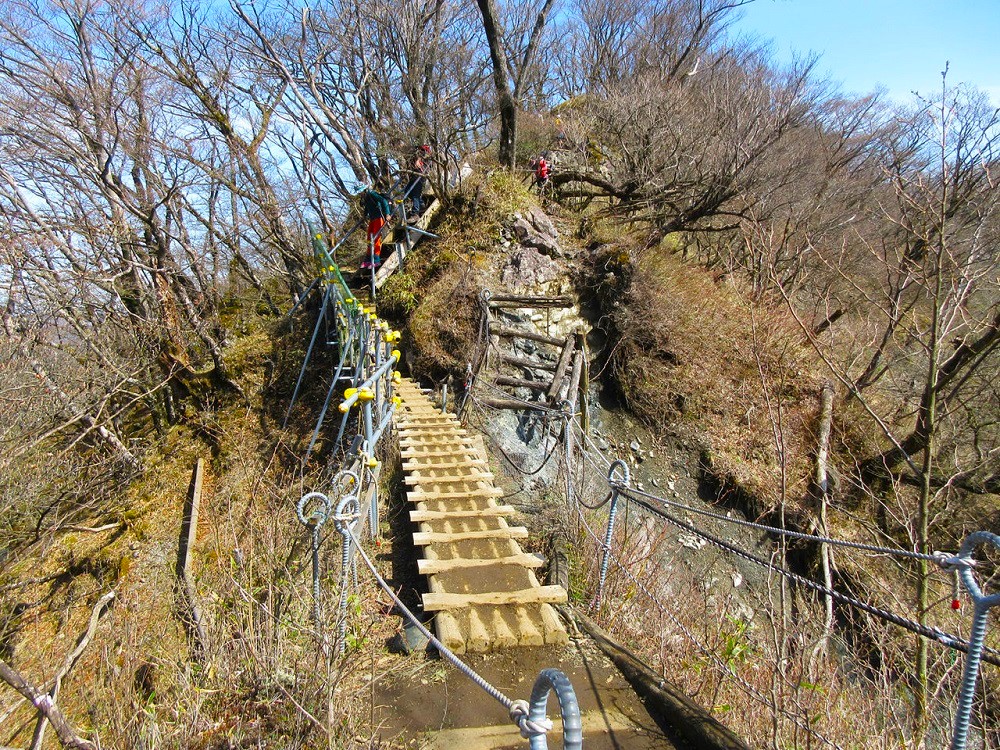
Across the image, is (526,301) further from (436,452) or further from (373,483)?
(373,483)

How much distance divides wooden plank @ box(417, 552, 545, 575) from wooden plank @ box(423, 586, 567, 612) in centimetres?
36

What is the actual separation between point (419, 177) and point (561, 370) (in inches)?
268

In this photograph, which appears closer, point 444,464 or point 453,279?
point 444,464

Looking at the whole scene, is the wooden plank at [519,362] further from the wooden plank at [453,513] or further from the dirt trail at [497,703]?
the dirt trail at [497,703]

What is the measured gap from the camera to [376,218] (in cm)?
1274

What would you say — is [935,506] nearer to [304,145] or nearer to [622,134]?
[622,134]

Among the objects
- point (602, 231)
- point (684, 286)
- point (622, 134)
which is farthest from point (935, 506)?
point (622, 134)

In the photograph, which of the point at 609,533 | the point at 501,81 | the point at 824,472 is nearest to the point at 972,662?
the point at 609,533

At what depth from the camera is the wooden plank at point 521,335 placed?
32.6 feet

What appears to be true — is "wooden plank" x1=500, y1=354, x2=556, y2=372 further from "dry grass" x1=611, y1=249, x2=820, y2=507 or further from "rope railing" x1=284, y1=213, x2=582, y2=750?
"rope railing" x1=284, y1=213, x2=582, y2=750

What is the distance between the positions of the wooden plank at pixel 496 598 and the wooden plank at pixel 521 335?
6082mm

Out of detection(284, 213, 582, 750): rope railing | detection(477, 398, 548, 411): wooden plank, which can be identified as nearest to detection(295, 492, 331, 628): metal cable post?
detection(284, 213, 582, 750): rope railing

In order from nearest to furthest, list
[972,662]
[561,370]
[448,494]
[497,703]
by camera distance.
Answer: [972,662]
[497,703]
[448,494]
[561,370]

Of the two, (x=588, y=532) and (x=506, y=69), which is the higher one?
(x=506, y=69)
